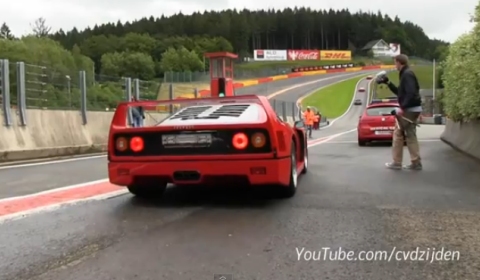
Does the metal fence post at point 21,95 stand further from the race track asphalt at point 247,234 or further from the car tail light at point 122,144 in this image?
the car tail light at point 122,144

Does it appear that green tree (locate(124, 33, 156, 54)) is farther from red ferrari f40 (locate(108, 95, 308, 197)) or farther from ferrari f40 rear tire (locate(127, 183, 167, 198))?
red ferrari f40 (locate(108, 95, 308, 197))

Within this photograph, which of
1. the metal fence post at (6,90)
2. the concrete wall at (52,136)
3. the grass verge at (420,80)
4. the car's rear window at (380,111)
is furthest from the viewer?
the grass verge at (420,80)

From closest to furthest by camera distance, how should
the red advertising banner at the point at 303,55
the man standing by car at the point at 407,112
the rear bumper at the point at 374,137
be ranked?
the man standing by car at the point at 407,112
the rear bumper at the point at 374,137
the red advertising banner at the point at 303,55

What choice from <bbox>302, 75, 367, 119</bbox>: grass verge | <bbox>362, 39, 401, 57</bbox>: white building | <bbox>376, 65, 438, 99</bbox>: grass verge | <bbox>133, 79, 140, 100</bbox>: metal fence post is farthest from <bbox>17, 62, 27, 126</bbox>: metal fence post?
<bbox>362, 39, 401, 57</bbox>: white building

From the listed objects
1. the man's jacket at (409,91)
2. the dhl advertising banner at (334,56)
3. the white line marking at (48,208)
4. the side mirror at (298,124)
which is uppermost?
the dhl advertising banner at (334,56)

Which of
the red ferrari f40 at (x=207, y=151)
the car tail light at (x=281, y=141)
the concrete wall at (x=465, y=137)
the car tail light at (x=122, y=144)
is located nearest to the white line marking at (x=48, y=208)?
the red ferrari f40 at (x=207, y=151)

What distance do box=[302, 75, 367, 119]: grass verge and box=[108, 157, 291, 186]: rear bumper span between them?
5842 centimetres

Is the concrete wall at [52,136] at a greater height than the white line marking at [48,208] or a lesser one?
greater

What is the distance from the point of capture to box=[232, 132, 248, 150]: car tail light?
5641mm

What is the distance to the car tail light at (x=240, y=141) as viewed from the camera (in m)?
5.64

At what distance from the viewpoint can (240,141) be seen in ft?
18.5

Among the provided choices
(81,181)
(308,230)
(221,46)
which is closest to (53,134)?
(81,181)

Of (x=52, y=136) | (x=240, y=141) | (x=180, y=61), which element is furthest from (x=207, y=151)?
(x=180, y=61)

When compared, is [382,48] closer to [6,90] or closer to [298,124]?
[6,90]
